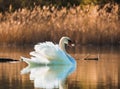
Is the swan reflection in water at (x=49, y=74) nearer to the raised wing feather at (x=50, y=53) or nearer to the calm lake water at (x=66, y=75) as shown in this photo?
the calm lake water at (x=66, y=75)

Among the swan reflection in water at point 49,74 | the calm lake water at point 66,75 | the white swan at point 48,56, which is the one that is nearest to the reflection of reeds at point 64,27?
the calm lake water at point 66,75

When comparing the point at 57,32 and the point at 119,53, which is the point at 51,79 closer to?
the point at 119,53

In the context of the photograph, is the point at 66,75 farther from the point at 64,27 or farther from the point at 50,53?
the point at 64,27

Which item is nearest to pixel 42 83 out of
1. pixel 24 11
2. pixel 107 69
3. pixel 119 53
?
pixel 107 69

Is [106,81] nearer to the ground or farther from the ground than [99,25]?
nearer to the ground

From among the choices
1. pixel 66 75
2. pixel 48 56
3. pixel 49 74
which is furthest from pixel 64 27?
pixel 66 75

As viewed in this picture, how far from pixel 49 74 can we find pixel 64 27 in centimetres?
1155

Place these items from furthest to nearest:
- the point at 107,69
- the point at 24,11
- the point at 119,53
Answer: the point at 24,11, the point at 119,53, the point at 107,69

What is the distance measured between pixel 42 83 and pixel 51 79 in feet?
2.47

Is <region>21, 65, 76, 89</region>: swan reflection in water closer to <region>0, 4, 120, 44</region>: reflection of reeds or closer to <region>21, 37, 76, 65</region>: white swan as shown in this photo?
<region>21, 37, 76, 65</region>: white swan

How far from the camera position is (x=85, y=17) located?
27797 mm

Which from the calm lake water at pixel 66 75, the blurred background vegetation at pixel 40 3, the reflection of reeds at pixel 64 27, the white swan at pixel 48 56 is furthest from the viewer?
the blurred background vegetation at pixel 40 3

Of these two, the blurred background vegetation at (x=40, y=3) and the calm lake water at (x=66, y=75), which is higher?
the blurred background vegetation at (x=40, y=3)

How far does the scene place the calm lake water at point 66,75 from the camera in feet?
44.1
